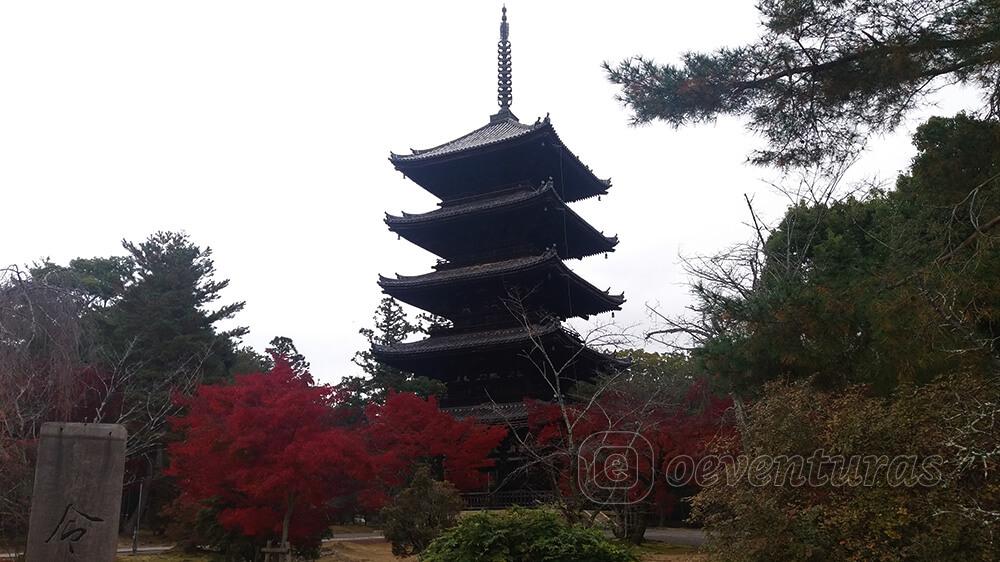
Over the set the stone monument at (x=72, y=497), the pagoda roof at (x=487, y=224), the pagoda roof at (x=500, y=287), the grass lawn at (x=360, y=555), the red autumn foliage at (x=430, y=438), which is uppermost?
the pagoda roof at (x=487, y=224)

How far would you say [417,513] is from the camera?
1414cm

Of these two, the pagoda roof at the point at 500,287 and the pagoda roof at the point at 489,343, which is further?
the pagoda roof at the point at 500,287

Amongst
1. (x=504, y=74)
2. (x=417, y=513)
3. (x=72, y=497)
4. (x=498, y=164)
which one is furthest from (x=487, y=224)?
(x=72, y=497)

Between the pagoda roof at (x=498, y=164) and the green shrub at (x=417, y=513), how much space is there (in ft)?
35.9

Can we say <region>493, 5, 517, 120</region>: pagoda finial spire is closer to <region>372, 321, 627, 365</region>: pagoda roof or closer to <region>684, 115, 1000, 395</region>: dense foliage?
<region>372, 321, 627, 365</region>: pagoda roof

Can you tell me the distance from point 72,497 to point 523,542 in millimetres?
4429

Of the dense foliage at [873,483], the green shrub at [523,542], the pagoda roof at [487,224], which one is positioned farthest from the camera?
the pagoda roof at [487,224]

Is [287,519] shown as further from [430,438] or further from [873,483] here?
[873,483]

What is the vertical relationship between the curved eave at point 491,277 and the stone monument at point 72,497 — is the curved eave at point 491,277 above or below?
above

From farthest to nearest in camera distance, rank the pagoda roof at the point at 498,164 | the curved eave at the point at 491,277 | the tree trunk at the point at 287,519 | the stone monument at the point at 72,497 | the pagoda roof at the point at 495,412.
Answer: the pagoda roof at the point at 498,164 < the curved eave at the point at 491,277 < the pagoda roof at the point at 495,412 < the tree trunk at the point at 287,519 < the stone monument at the point at 72,497

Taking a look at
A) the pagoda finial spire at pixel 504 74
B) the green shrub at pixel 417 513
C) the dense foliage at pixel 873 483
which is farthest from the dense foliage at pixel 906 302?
the pagoda finial spire at pixel 504 74

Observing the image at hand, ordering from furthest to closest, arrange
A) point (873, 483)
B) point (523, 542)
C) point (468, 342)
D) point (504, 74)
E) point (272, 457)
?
1. point (504, 74)
2. point (468, 342)
3. point (272, 457)
4. point (523, 542)
5. point (873, 483)

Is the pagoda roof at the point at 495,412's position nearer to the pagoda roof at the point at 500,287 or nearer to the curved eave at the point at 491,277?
the pagoda roof at the point at 500,287

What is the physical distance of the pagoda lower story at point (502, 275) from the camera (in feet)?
68.3
